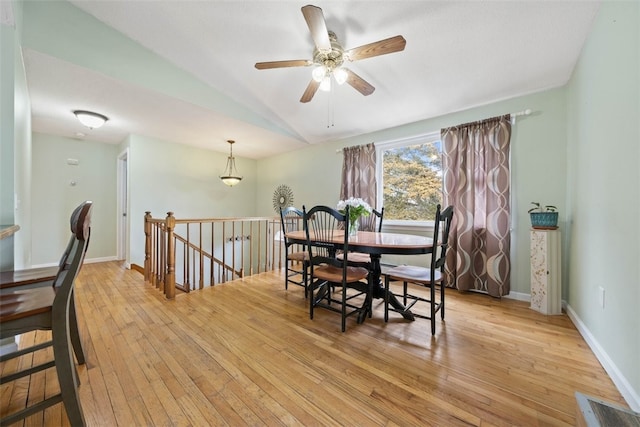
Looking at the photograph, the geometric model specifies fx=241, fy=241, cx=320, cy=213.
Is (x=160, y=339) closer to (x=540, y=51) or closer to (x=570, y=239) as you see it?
(x=570, y=239)

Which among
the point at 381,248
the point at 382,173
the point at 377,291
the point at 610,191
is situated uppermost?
the point at 382,173

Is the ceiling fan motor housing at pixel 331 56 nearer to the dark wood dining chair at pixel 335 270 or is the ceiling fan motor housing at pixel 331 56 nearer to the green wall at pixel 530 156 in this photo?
the dark wood dining chair at pixel 335 270

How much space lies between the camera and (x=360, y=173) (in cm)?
390

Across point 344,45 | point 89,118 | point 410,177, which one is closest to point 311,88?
point 344,45

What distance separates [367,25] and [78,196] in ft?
18.0

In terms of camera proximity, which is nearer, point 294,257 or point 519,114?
point 519,114

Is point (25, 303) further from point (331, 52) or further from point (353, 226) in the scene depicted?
point (331, 52)

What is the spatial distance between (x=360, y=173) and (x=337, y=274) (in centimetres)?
221

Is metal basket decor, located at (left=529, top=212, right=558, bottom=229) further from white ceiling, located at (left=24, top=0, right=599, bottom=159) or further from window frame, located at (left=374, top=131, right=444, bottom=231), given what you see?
white ceiling, located at (left=24, top=0, right=599, bottom=159)

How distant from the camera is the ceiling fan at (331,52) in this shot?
1669mm

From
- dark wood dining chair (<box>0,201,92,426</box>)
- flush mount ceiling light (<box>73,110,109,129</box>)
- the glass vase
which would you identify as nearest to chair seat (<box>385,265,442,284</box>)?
the glass vase

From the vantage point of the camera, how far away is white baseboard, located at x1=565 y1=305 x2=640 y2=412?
1228 mm

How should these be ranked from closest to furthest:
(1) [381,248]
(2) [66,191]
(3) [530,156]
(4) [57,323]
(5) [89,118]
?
1. (4) [57,323]
2. (1) [381,248]
3. (3) [530,156]
4. (5) [89,118]
5. (2) [66,191]

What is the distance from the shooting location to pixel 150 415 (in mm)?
1159
